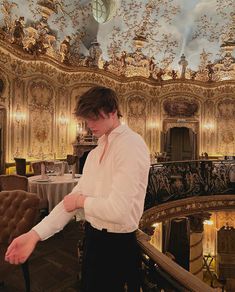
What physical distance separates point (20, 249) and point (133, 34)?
14.0 meters

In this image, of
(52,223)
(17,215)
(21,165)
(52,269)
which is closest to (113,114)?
(52,223)

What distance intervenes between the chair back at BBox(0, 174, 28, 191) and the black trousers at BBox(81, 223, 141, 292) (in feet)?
13.3

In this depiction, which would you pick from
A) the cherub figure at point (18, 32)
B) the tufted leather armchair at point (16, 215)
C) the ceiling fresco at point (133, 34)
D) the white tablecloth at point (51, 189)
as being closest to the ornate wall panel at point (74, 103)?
the cherub figure at point (18, 32)

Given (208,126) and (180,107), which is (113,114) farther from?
(208,126)

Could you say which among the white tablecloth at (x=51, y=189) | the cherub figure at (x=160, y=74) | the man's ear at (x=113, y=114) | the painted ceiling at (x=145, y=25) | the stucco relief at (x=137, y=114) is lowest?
the white tablecloth at (x=51, y=189)

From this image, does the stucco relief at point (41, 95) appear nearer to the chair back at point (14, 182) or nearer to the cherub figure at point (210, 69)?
the chair back at point (14, 182)

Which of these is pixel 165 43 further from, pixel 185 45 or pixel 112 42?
pixel 112 42

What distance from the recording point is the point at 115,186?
111cm

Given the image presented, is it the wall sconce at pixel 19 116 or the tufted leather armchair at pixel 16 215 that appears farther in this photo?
the wall sconce at pixel 19 116

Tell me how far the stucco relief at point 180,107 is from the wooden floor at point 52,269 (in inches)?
423

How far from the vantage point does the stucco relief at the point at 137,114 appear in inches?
543

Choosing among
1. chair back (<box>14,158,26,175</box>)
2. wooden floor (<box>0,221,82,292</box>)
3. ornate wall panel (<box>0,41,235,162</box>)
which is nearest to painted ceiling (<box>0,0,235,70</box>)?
ornate wall panel (<box>0,41,235,162</box>)

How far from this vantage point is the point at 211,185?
9562mm

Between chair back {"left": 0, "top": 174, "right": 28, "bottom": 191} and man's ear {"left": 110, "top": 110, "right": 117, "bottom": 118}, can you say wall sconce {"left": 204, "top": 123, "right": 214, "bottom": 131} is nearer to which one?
chair back {"left": 0, "top": 174, "right": 28, "bottom": 191}
